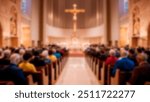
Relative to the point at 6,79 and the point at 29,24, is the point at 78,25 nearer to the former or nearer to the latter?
the point at 29,24

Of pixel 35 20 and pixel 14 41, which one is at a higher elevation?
pixel 35 20

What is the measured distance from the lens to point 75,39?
94.1 ft

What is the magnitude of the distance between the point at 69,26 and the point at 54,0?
3.67 metres

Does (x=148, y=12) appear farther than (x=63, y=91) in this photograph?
Yes

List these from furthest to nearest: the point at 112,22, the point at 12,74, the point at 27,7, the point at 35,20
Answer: the point at 112,22, the point at 35,20, the point at 27,7, the point at 12,74

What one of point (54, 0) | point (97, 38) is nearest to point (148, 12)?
point (97, 38)

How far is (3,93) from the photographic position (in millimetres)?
1784

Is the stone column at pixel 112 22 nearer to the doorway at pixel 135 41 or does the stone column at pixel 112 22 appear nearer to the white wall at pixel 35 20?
the doorway at pixel 135 41

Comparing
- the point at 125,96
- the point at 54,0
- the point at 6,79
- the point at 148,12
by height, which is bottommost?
the point at 6,79

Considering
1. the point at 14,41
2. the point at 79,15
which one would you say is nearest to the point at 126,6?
the point at 79,15

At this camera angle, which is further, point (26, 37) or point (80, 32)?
point (80, 32)

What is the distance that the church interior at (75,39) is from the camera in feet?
21.6

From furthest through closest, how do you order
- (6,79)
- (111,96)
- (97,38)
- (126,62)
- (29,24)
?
1. (97,38)
2. (29,24)
3. (126,62)
4. (6,79)
5. (111,96)

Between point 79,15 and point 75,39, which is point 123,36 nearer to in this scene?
point 75,39
